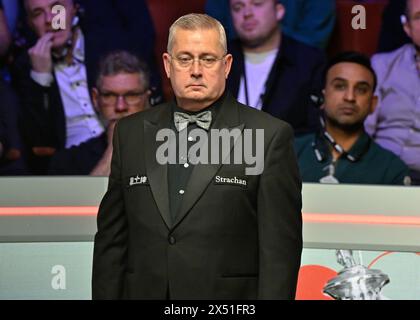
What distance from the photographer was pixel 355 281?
3832mm

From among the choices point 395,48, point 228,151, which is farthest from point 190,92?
point 395,48

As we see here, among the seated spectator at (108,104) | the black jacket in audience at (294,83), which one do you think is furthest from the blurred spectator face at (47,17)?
the black jacket in audience at (294,83)

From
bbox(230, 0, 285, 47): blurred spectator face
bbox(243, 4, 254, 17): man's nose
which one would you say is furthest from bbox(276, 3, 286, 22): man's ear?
bbox(243, 4, 254, 17): man's nose

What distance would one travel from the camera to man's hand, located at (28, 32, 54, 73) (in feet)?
13.6

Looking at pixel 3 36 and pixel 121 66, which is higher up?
pixel 3 36

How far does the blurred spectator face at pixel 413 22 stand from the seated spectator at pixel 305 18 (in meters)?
0.32

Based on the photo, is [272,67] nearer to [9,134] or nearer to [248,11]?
[248,11]

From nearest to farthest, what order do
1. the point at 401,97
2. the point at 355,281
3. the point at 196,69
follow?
the point at 196,69 → the point at 355,281 → the point at 401,97

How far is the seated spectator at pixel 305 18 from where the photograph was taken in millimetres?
4062

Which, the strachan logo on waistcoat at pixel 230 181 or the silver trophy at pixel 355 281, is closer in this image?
the strachan logo on waistcoat at pixel 230 181

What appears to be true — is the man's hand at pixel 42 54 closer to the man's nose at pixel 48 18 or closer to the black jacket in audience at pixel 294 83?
the man's nose at pixel 48 18

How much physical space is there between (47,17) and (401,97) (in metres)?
1.57

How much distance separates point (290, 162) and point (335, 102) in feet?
6.31

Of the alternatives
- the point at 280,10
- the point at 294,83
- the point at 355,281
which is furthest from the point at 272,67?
the point at 355,281
